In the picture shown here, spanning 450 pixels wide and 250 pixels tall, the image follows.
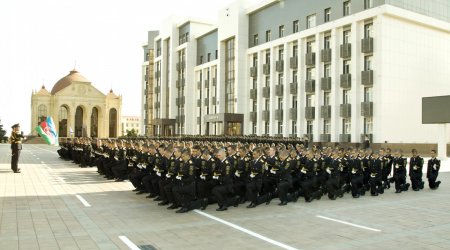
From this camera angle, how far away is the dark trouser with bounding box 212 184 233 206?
11.8 m

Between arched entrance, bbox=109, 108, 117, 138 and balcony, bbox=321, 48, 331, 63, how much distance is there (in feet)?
260

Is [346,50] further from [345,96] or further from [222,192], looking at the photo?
[222,192]

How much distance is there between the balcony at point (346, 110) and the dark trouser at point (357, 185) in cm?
2604

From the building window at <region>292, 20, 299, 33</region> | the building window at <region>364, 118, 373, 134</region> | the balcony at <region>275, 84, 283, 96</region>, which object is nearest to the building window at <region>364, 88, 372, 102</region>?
the building window at <region>364, 118, 373, 134</region>

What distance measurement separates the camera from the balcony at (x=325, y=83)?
42.0m

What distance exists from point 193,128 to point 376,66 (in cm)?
3511

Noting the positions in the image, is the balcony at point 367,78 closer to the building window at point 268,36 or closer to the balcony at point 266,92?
the balcony at point 266,92

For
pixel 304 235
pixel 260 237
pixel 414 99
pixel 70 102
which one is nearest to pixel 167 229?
pixel 260 237

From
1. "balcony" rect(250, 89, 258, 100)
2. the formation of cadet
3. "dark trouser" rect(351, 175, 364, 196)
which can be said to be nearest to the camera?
the formation of cadet

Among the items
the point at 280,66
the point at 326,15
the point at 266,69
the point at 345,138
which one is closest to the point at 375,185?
the point at 345,138

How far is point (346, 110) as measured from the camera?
40.1 metres

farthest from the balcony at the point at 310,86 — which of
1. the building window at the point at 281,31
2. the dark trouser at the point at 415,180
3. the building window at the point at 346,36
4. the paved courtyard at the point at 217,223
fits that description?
the paved courtyard at the point at 217,223

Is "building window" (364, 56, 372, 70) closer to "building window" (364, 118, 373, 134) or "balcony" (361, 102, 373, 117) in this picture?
"balcony" (361, 102, 373, 117)

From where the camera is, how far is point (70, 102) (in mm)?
103062
